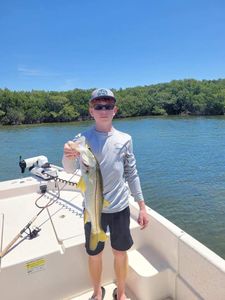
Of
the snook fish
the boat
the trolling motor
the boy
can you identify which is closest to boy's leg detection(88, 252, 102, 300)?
the boy

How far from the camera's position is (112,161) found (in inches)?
97.3

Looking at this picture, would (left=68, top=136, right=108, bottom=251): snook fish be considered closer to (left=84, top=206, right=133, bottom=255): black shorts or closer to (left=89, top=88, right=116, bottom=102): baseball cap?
(left=84, top=206, right=133, bottom=255): black shorts

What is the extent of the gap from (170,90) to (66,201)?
71.9 metres

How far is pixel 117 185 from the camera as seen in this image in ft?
8.27

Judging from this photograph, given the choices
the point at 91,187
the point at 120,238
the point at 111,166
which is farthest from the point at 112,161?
the point at 120,238

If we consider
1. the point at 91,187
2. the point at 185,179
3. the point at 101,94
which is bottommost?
the point at 185,179

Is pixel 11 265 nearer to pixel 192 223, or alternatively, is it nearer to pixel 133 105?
pixel 192 223

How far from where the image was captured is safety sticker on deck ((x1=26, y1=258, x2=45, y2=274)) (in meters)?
2.85

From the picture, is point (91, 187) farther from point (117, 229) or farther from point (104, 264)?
point (104, 264)

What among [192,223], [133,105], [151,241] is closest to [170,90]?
[133,105]

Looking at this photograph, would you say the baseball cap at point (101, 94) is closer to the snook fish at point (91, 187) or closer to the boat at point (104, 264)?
the snook fish at point (91, 187)

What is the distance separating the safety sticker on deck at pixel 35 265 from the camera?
285 centimetres

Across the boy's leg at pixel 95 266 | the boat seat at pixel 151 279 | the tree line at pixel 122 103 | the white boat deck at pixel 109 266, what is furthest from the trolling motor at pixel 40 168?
the tree line at pixel 122 103

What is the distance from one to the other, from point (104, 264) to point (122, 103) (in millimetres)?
64248
